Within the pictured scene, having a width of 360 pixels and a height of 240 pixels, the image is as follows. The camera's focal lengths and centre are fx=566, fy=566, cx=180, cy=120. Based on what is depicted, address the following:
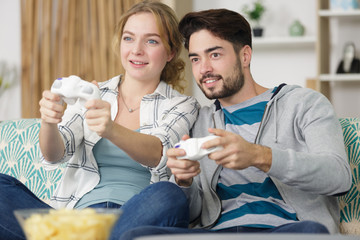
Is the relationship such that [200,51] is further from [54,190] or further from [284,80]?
[284,80]

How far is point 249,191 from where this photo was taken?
1.74 m

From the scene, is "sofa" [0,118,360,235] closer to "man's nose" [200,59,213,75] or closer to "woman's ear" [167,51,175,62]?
"woman's ear" [167,51,175,62]

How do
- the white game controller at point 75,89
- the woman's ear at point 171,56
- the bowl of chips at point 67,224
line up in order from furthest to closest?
the woman's ear at point 171,56 → the white game controller at point 75,89 → the bowl of chips at point 67,224

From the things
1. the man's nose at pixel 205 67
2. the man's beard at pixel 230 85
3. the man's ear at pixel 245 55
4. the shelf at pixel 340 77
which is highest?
the man's ear at pixel 245 55

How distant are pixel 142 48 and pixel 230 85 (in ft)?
1.12

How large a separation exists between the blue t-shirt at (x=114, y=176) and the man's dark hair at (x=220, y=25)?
1.58 feet

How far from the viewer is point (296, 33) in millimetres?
4016

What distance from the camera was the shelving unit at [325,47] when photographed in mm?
3818

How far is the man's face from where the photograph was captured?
1878mm

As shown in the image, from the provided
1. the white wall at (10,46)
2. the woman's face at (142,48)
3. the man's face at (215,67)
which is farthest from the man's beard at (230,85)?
the white wall at (10,46)

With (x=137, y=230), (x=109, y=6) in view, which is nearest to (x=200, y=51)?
(x=137, y=230)

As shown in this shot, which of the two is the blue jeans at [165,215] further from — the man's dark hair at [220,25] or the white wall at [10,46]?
the white wall at [10,46]

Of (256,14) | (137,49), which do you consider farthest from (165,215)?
(256,14)

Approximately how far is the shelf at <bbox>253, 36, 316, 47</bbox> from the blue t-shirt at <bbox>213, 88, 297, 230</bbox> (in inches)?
85.1
